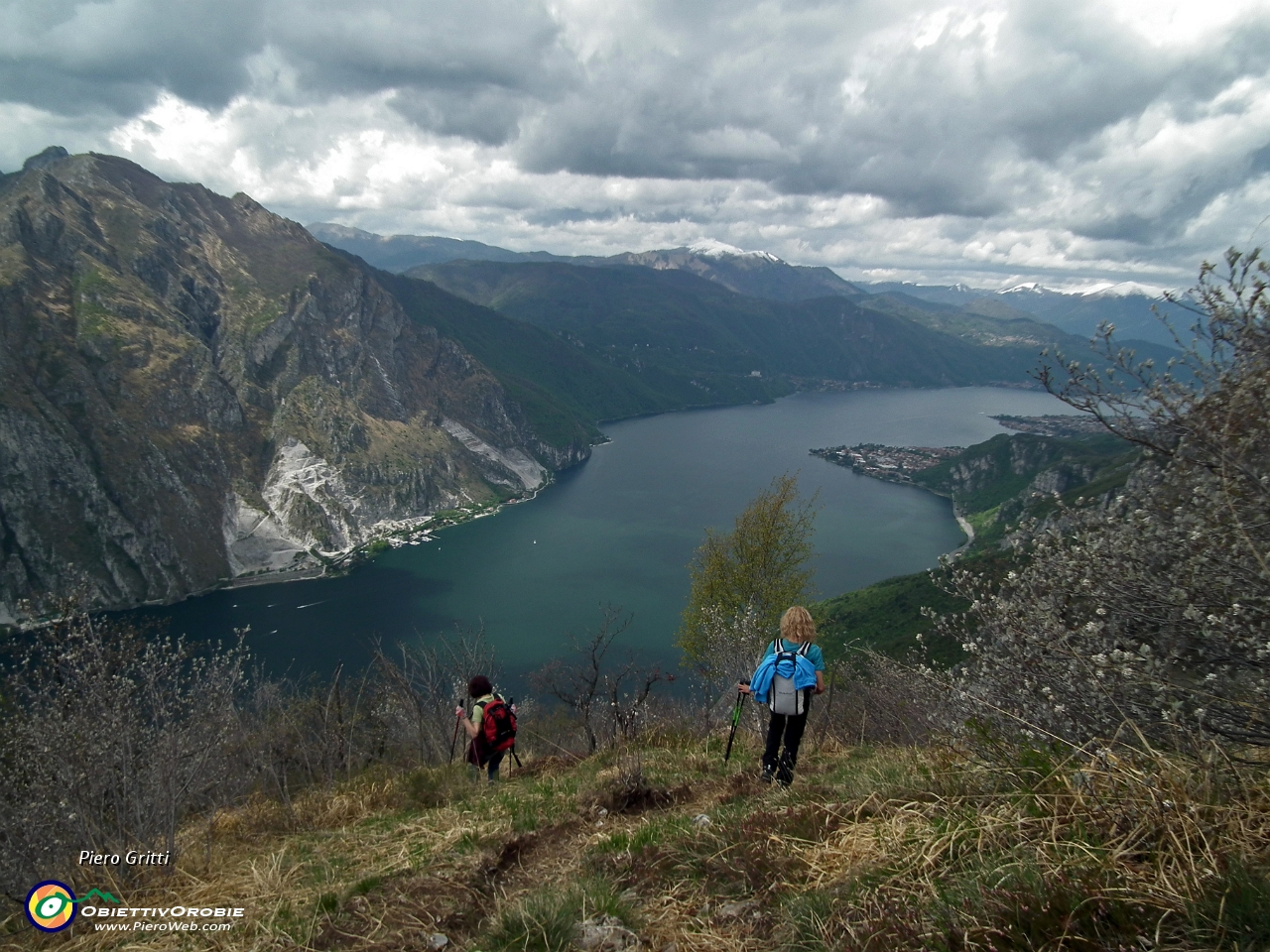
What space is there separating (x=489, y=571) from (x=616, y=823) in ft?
332

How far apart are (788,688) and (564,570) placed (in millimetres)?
94240

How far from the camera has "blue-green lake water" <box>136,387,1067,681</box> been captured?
3073 inches

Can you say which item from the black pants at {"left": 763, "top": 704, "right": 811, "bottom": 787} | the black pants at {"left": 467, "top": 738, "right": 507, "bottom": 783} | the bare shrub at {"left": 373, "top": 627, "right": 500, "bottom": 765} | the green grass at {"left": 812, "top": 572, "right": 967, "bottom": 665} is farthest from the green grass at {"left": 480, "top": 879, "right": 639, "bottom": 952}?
the green grass at {"left": 812, "top": 572, "right": 967, "bottom": 665}

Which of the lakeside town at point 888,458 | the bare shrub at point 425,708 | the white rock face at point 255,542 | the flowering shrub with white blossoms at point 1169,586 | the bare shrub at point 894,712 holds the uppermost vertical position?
the flowering shrub with white blossoms at point 1169,586

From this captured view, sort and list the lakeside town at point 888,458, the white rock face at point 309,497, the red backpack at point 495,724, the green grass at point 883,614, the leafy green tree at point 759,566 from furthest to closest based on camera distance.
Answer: the lakeside town at point 888,458 → the white rock face at point 309,497 → the green grass at point 883,614 → the leafy green tree at point 759,566 → the red backpack at point 495,724

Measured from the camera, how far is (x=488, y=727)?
8.30 metres

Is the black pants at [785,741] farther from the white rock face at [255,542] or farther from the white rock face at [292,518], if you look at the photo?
the white rock face at [255,542]

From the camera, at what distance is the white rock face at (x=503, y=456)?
179 m

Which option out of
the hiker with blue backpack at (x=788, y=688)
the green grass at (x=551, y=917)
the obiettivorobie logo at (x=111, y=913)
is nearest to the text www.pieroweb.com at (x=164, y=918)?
the obiettivorobie logo at (x=111, y=913)

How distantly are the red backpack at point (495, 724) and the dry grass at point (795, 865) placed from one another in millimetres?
1666

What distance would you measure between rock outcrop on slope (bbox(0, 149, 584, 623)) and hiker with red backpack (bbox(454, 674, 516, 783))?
111857 mm

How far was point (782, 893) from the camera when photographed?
3.62 metres

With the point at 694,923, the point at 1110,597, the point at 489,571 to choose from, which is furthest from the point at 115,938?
the point at 489,571

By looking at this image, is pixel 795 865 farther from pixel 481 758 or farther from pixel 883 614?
pixel 883 614
